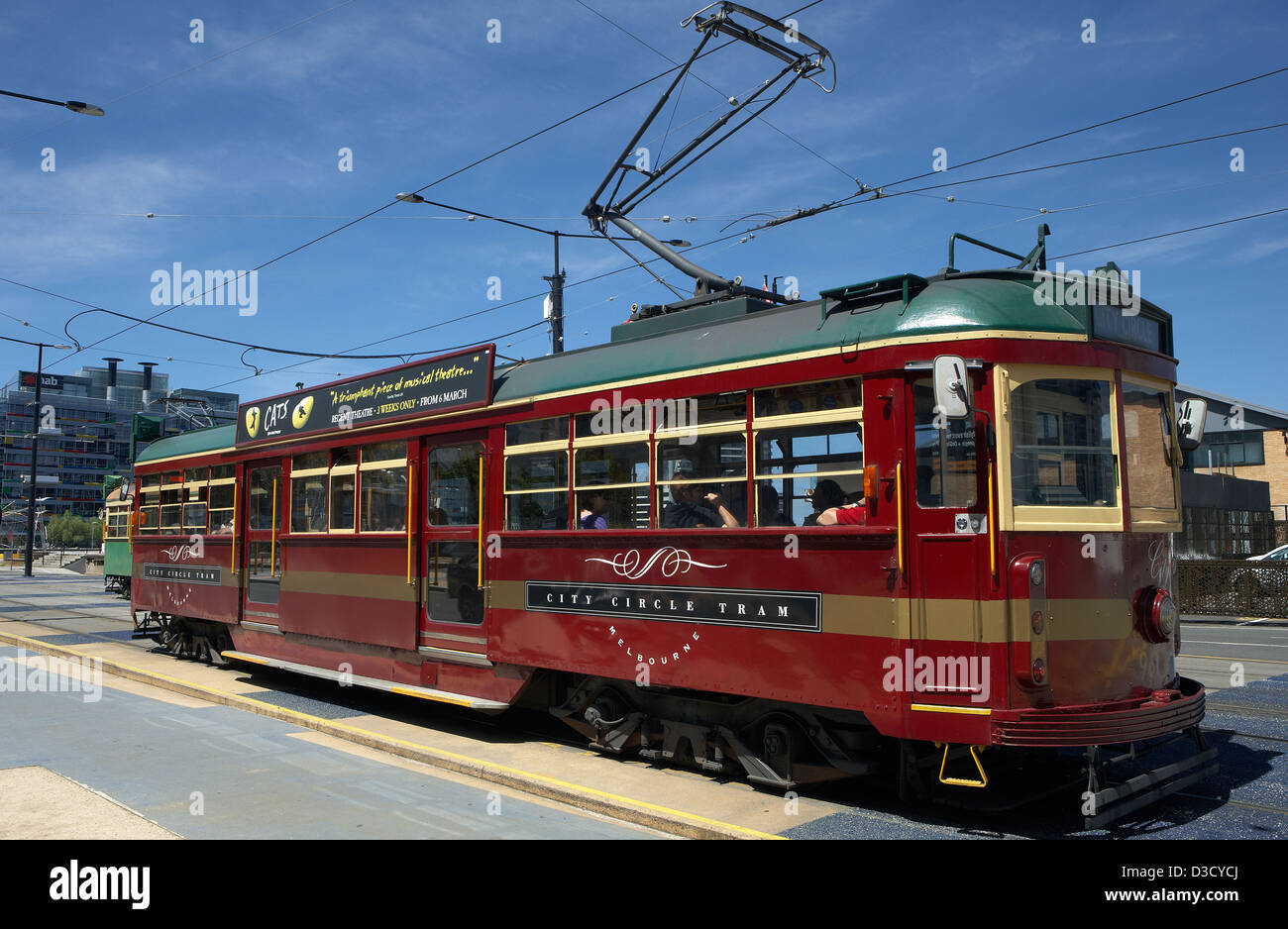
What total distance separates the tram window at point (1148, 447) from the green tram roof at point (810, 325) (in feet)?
1.78

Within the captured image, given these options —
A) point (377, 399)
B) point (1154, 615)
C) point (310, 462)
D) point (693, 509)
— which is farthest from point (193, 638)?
point (1154, 615)

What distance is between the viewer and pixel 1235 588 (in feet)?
76.7

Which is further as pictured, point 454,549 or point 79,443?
point 79,443

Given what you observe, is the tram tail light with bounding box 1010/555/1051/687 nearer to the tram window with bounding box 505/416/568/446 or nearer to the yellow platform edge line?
the yellow platform edge line

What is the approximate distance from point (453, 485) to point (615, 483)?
247 cm

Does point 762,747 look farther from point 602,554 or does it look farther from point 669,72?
point 669,72

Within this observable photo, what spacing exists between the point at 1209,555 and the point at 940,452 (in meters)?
27.9

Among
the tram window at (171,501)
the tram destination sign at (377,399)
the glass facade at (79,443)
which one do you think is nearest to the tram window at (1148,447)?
the tram destination sign at (377,399)

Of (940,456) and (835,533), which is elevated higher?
(940,456)

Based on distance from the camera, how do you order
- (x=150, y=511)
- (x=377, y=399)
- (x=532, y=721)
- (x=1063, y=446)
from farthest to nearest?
(x=150, y=511) → (x=377, y=399) → (x=532, y=721) → (x=1063, y=446)

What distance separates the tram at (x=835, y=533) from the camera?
5.94m

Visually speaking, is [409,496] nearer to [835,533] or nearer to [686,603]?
[686,603]

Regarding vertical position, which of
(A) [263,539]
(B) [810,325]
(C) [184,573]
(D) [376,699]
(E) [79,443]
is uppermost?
(E) [79,443]

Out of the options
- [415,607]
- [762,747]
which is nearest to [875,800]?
[762,747]
